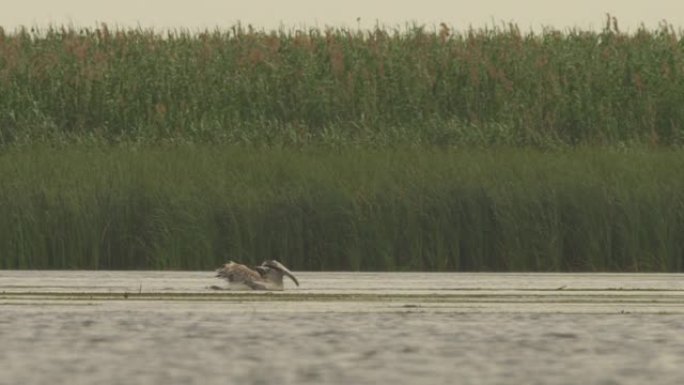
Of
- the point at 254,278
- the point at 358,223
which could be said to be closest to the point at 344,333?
the point at 254,278

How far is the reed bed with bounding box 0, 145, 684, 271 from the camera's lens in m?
16.1

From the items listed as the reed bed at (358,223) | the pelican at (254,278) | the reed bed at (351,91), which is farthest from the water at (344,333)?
the reed bed at (351,91)

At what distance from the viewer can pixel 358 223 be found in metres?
16.3

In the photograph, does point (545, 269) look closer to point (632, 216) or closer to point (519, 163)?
point (632, 216)

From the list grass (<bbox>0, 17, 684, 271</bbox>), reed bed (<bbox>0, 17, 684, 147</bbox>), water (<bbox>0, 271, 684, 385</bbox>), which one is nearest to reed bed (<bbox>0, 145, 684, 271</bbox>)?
grass (<bbox>0, 17, 684, 271</bbox>)

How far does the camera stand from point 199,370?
716cm

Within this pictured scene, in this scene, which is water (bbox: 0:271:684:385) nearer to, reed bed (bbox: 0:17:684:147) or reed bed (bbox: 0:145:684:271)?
reed bed (bbox: 0:145:684:271)

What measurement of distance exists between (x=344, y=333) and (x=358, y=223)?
751 cm

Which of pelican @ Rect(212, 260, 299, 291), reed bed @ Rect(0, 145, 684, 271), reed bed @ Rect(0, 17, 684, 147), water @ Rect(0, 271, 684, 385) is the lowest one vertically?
water @ Rect(0, 271, 684, 385)

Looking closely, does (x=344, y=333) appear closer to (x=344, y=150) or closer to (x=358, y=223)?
(x=358, y=223)

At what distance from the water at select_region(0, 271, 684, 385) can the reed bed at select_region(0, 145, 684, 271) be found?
9.24 feet

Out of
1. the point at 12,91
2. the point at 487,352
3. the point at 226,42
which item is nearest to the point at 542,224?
the point at 487,352

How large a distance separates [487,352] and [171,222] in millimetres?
8658

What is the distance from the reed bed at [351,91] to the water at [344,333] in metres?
11.5
